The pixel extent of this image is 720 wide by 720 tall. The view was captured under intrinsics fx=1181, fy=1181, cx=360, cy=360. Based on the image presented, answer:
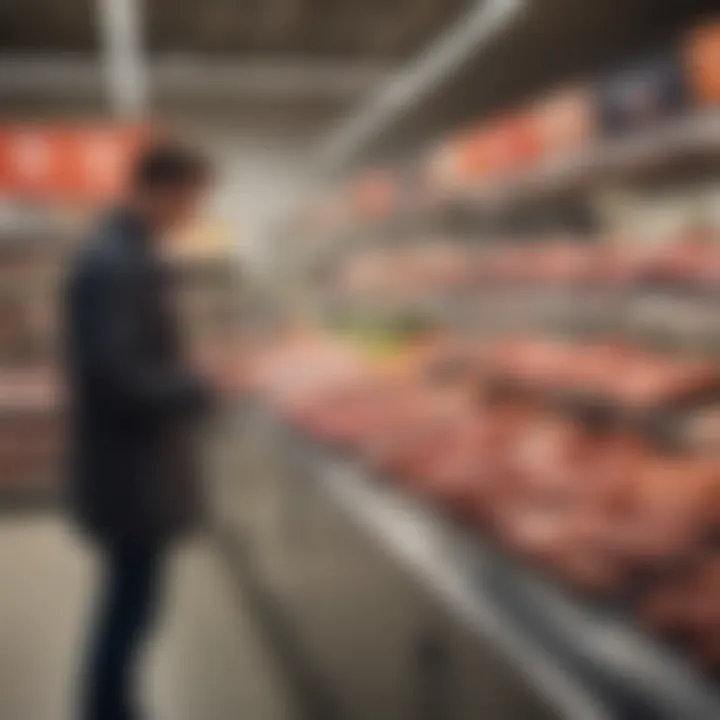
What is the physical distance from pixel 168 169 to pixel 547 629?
86 cm

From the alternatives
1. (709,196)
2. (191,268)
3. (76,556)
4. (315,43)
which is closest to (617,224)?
(709,196)

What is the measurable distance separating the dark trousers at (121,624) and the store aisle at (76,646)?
0.18ft

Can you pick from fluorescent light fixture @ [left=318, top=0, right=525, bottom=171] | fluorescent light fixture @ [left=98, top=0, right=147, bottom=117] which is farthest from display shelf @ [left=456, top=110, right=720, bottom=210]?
fluorescent light fixture @ [left=98, top=0, right=147, bottom=117]

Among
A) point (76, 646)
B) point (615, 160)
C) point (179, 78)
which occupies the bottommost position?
point (76, 646)

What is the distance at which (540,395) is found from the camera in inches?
99.0

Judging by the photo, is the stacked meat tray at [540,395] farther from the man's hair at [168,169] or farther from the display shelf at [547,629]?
the man's hair at [168,169]

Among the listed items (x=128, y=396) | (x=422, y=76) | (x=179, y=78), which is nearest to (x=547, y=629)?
(x=128, y=396)

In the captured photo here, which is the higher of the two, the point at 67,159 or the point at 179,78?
the point at 179,78

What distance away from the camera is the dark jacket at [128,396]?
5.81 feet

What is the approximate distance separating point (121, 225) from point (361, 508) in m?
0.67

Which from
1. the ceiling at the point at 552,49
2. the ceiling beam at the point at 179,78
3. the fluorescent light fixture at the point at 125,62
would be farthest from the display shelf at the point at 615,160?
the fluorescent light fixture at the point at 125,62

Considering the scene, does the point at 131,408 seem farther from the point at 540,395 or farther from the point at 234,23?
the point at 540,395

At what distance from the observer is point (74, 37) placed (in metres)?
1.93

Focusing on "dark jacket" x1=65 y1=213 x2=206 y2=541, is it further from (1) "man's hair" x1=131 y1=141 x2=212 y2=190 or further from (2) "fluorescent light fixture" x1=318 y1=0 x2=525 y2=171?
(2) "fluorescent light fixture" x1=318 y1=0 x2=525 y2=171
